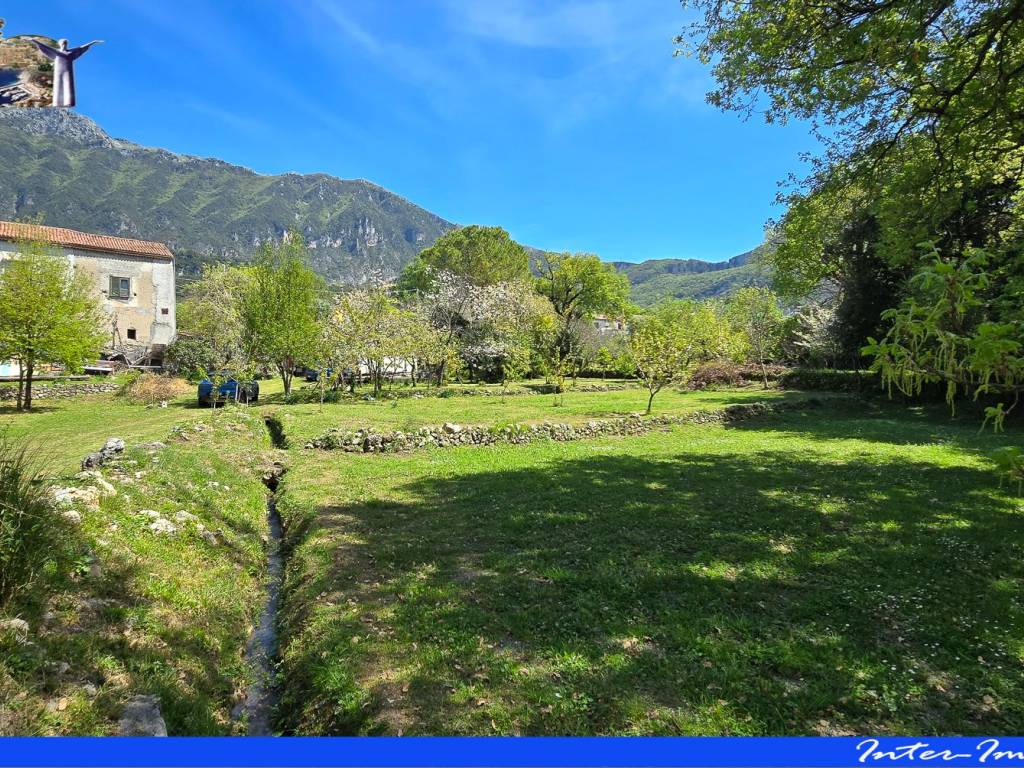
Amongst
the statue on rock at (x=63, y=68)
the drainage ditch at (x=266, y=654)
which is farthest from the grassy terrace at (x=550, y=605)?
the statue on rock at (x=63, y=68)

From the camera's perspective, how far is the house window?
1485 inches

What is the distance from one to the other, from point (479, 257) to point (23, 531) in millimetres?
50401

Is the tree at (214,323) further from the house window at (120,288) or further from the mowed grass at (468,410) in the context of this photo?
the mowed grass at (468,410)

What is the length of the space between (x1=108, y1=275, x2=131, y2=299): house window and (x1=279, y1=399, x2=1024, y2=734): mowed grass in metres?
39.4

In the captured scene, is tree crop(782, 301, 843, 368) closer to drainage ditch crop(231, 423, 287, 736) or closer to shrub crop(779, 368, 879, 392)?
shrub crop(779, 368, 879, 392)

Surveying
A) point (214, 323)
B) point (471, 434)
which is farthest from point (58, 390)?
point (471, 434)

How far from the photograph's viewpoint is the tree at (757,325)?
120 feet

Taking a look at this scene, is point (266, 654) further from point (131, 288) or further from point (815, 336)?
point (131, 288)

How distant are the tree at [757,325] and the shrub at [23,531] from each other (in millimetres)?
37123

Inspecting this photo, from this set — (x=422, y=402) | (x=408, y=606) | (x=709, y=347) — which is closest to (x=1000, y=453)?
(x=408, y=606)

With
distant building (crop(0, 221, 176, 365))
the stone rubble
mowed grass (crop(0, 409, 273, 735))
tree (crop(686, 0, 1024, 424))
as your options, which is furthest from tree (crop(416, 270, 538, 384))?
the stone rubble

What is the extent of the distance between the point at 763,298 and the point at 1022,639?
5033cm

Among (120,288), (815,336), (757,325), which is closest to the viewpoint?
(815,336)

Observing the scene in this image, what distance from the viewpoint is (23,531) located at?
4113mm
